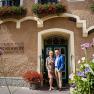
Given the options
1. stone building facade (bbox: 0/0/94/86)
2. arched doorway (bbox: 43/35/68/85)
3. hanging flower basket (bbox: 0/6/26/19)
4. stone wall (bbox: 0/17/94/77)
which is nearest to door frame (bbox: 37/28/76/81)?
stone building facade (bbox: 0/0/94/86)

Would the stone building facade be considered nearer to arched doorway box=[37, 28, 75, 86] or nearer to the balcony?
arched doorway box=[37, 28, 75, 86]

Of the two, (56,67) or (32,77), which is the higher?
(56,67)

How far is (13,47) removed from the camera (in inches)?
520

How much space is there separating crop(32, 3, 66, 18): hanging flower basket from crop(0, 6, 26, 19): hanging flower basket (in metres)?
0.56

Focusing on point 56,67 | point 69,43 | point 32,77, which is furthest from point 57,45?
point 32,77

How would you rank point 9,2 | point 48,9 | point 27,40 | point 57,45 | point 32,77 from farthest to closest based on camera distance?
point 57,45
point 9,2
point 27,40
point 48,9
point 32,77

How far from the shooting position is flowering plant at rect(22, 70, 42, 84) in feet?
38.8

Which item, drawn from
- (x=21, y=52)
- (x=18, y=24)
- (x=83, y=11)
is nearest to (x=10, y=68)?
(x=21, y=52)

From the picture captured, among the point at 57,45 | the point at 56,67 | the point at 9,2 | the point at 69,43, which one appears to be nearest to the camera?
the point at 56,67

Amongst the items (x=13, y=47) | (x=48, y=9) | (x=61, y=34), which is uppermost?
(x=48, y=9)

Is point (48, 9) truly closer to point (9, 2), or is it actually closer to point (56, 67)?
point (9, 2)

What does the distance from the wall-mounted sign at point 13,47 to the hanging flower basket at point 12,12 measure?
3.76 ft

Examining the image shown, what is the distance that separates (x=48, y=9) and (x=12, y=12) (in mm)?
1517

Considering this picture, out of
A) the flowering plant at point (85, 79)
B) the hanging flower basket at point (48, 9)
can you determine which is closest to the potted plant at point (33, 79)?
the hanging flower basket at point (48, 9)
